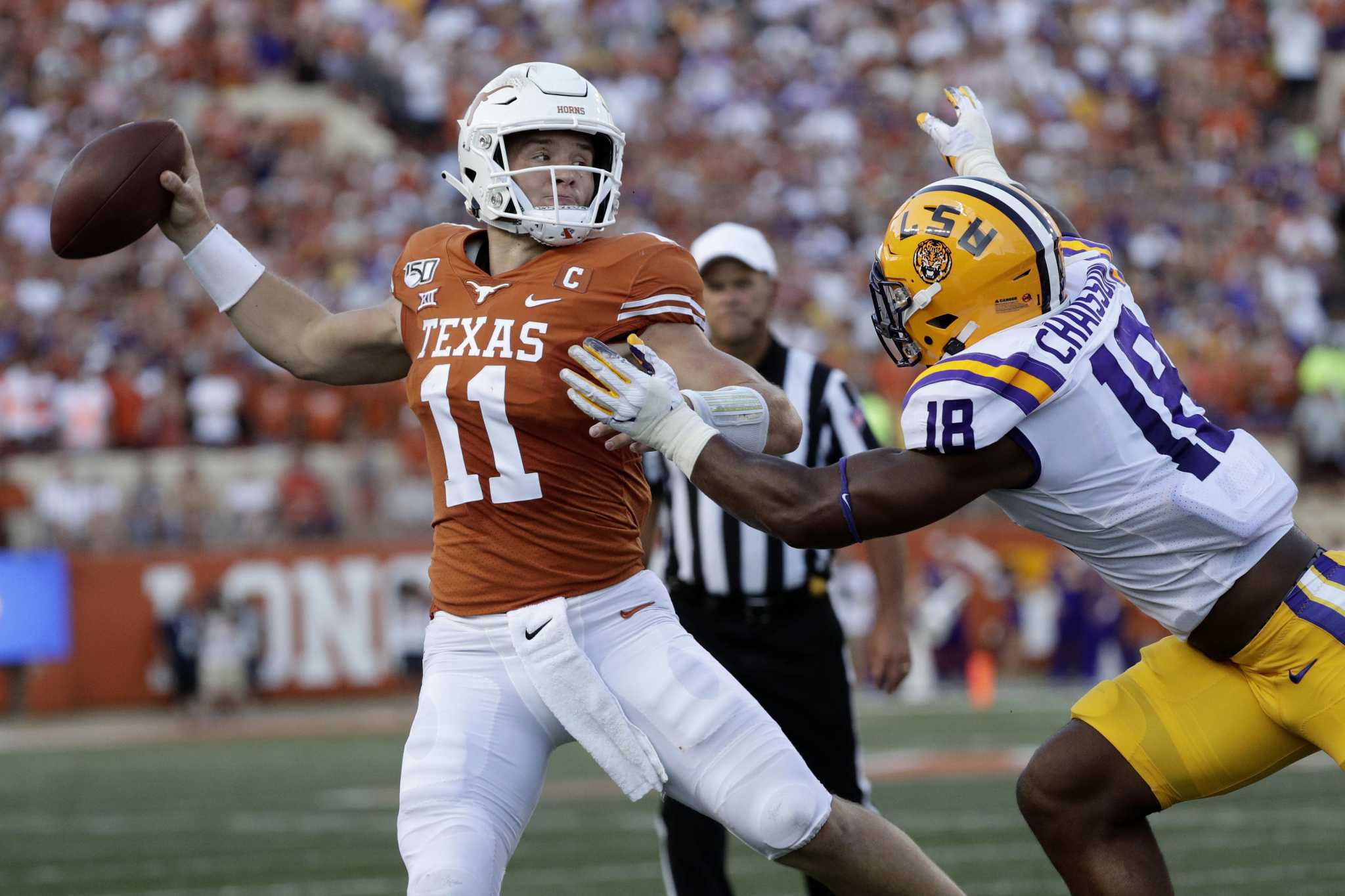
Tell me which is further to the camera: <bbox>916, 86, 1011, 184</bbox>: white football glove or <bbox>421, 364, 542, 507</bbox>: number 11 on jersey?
<bbox>916, 86, 1011, 184</bbox>: white football glove

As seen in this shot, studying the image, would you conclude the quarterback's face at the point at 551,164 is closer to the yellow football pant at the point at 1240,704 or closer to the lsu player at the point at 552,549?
the lsu player at the point at 552,549

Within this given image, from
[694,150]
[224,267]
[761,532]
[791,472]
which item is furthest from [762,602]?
[694,150]

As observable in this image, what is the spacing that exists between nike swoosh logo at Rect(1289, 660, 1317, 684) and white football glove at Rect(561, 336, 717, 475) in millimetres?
1151

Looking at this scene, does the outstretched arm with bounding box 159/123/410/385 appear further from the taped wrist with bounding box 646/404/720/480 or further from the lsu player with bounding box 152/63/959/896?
the taped wrist with bounding box 646/404/720/480

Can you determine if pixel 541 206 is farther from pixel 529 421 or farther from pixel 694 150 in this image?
pixel 694 150

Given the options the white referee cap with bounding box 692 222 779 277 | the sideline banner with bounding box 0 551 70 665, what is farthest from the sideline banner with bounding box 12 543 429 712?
the white referee cap with bounding box 692 222 779 277

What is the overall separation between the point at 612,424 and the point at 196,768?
277 inches

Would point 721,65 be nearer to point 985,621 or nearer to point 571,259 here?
point 985,621

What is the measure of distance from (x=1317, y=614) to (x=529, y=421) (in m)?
1.49

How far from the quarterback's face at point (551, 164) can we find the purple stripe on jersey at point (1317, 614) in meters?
1.52

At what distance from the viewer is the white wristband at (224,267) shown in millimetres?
3953

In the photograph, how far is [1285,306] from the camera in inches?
672

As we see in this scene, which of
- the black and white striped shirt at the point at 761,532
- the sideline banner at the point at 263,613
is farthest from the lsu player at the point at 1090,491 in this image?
the sideline banner at the point at 263,613

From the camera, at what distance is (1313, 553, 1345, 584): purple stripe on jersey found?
3.43m
